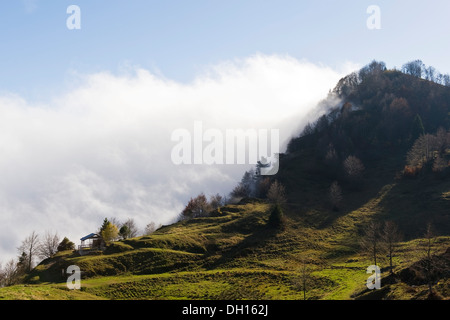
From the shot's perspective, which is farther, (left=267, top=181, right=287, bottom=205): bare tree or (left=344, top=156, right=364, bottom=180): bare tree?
(left=344, top=156, right=364, bottom=180): bare tree

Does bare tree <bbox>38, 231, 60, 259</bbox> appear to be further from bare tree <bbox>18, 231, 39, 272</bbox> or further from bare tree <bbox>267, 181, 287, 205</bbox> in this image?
bare tree <bbox>267, 181, 287, 205</bbox>

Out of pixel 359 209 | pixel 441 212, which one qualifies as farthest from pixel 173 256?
pixel 441 212

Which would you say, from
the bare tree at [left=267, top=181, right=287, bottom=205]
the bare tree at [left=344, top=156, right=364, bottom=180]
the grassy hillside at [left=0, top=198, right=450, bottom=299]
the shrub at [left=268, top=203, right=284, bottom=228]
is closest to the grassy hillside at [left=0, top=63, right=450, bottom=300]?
the grassy hillside at [left=0, top=198, right=450, bottom=299]

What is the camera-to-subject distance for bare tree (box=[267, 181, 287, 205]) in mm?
108562

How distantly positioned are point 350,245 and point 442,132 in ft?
273

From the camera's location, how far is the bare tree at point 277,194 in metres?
109

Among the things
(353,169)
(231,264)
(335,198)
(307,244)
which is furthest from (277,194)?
(231,264)

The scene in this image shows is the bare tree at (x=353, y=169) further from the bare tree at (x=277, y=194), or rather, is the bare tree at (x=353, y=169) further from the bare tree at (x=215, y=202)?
the bare tree at (x=215, y=202)

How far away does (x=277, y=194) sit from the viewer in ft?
362

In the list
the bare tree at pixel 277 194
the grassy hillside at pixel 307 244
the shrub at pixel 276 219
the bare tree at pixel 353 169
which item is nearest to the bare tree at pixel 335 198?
the grassy hillside at pixel 307 244

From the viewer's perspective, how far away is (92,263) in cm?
6425

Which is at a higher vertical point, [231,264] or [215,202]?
[215,202]

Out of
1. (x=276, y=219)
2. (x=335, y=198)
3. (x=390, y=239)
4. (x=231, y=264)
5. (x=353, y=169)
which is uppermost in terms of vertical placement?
(x=353, y=169)

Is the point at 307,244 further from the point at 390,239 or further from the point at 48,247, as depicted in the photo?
the point at 48,247
